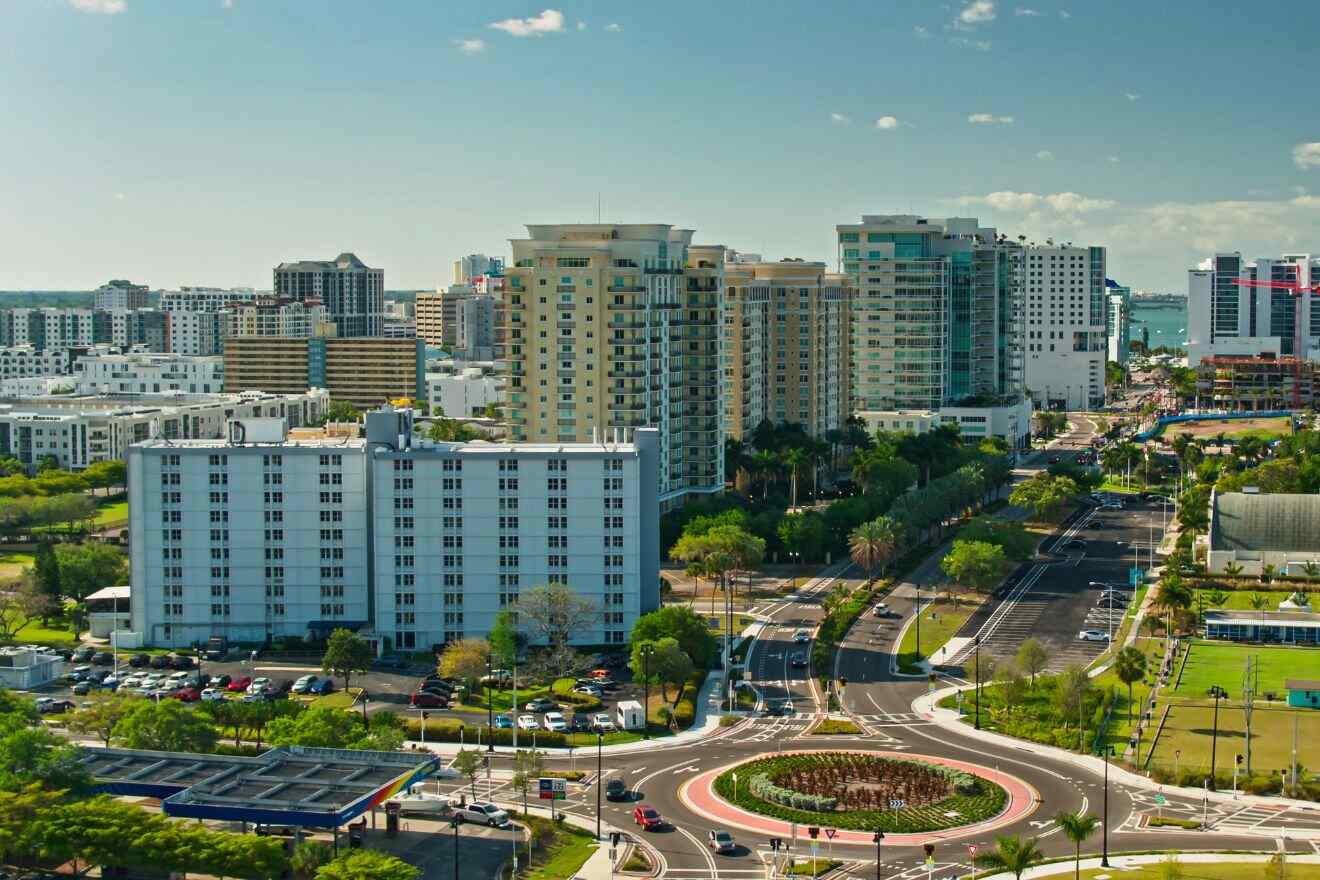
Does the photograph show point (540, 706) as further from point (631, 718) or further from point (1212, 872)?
point (1212, 872)

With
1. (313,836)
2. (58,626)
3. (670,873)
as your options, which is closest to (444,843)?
(313,836)

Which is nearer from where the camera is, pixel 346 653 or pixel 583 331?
pixel 346 653

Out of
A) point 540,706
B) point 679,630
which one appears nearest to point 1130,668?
point 679,630

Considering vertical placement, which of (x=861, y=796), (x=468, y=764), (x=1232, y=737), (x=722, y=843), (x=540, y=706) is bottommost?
(x=722, y=843)

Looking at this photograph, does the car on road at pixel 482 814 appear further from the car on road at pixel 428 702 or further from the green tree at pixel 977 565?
the green tree at pixel 977 565

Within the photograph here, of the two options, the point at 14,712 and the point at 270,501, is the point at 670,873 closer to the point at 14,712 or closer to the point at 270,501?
the point at 14,712

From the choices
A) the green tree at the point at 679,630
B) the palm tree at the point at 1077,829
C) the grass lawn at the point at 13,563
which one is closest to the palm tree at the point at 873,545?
the green tree at the point at 679,630

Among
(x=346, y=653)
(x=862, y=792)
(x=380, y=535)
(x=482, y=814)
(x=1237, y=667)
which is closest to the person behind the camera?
(x=482, y=814)
